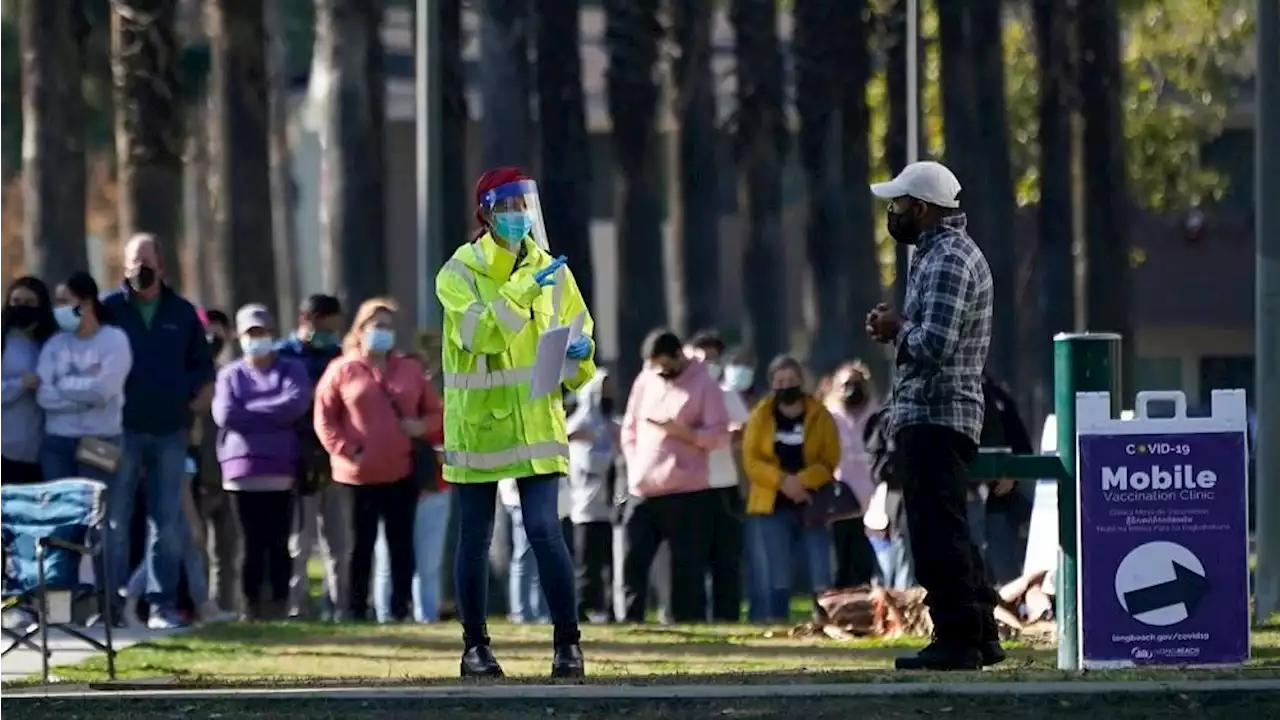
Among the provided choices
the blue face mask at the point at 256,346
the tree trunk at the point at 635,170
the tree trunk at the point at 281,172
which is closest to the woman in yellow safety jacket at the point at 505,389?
the blue face mask at the point at 256,346

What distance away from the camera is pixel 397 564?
19.3m

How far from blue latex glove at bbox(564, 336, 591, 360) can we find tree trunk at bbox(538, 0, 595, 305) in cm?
1902

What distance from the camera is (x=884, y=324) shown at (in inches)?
480

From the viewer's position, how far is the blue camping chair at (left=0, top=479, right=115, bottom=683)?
14.5m

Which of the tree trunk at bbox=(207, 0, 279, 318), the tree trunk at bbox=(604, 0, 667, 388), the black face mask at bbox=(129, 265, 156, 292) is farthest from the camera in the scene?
the tree trunk at bbox=(604, 0, 667, 388)

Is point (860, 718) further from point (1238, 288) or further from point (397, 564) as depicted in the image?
point (1238, 288)

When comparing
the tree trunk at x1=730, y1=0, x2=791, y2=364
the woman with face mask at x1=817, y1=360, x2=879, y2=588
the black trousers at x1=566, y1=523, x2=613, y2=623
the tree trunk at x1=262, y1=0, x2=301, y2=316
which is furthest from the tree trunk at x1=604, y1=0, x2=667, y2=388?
the black trousers at x1=566, y1=523, x2=613, y2=623

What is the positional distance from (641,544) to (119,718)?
10.2 metres

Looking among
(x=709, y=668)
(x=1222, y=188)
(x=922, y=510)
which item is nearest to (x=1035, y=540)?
(x=709, y=668)

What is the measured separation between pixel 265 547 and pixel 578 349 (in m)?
→ 7.26

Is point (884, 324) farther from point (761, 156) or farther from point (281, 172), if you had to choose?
point (281, 172)

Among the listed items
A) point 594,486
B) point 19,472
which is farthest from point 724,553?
point 19,472

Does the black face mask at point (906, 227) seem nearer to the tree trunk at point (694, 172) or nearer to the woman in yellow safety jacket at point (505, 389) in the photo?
the woman in yellow safety jacket at point (505, 389)

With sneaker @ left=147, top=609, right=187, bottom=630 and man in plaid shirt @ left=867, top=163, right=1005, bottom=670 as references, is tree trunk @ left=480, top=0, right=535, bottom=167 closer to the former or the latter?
sneaker @ left=147, top=609, right=187, bottom=630
